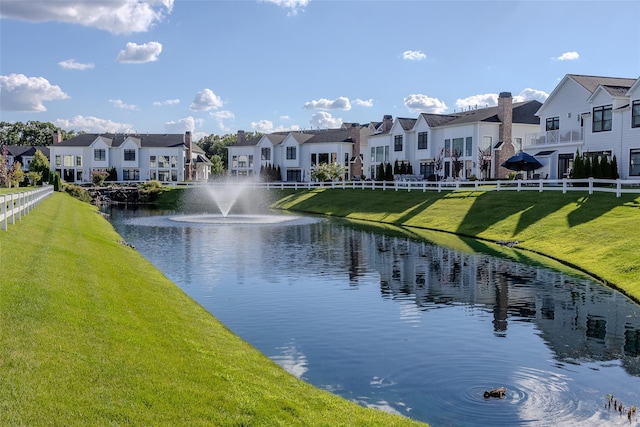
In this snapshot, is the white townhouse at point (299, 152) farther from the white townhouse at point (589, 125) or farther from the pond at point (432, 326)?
the pond at point (432, 326)

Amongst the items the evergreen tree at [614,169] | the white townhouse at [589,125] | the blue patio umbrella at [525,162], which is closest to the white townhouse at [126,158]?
the white townhouse at [589,125]

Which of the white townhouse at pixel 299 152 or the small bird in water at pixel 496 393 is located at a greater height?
the white townhouse at pixel 299 152

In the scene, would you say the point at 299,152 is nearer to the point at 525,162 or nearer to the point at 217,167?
the point at 217,167

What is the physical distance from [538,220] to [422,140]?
1564 inches

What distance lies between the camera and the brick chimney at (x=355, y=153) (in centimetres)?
9581

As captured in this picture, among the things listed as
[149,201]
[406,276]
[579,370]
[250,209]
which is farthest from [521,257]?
[149,201]

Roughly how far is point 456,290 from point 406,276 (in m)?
3.10

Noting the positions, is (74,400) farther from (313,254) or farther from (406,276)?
(313,254)

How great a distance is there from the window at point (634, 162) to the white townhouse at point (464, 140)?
60.6 feet

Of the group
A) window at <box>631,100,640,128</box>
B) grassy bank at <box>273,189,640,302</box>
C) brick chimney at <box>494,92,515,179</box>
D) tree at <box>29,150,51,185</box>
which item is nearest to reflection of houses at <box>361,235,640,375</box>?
grassy bank at <box>273,189,640,302</box>

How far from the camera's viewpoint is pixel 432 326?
17.3 meters

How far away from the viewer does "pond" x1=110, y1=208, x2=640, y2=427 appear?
11877 millimetres

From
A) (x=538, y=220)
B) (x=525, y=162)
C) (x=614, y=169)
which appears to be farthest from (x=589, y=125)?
(x=538, y=220)

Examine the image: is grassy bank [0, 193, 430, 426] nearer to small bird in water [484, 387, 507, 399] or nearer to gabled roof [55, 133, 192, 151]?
small bird in water [484, 387, 507, 399]
